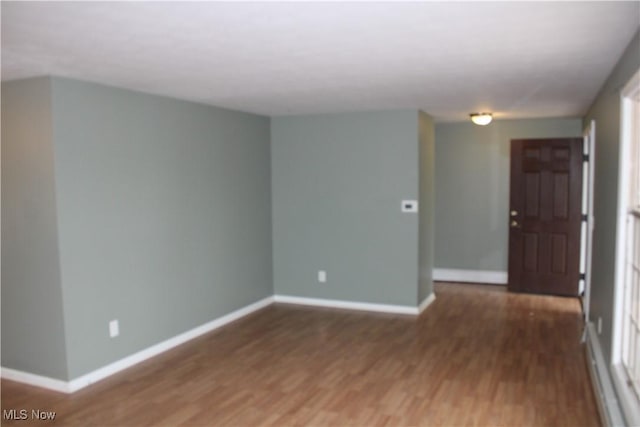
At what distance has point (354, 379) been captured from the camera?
12.6 ft

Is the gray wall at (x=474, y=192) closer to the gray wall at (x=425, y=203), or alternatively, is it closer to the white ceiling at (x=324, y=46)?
the gray wall at (x=425, y=203)

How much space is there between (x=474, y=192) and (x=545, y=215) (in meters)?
0.99

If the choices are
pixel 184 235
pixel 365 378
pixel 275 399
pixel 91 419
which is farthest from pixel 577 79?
pixel 91 419

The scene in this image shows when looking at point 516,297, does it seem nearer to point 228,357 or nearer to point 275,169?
point 275,169

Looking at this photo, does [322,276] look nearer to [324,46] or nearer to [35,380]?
[35,380]

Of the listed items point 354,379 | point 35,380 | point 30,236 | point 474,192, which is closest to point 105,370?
point 35,380

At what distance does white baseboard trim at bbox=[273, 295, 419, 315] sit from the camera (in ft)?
18.5

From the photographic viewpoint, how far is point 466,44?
2.75 metres

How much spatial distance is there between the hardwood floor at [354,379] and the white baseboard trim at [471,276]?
1601mm

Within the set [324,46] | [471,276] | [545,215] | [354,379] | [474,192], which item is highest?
[324,46]

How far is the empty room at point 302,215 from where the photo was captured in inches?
105

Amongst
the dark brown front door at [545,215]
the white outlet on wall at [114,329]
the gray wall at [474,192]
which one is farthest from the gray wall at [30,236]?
the dark brown front door at [545,215]

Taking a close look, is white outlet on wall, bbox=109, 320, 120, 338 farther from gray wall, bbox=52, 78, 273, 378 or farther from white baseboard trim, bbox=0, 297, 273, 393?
white baseboard trim, bbox=0, 297, 273, 393

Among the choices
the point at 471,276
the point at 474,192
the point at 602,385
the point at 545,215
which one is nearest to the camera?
the point at 602,385
